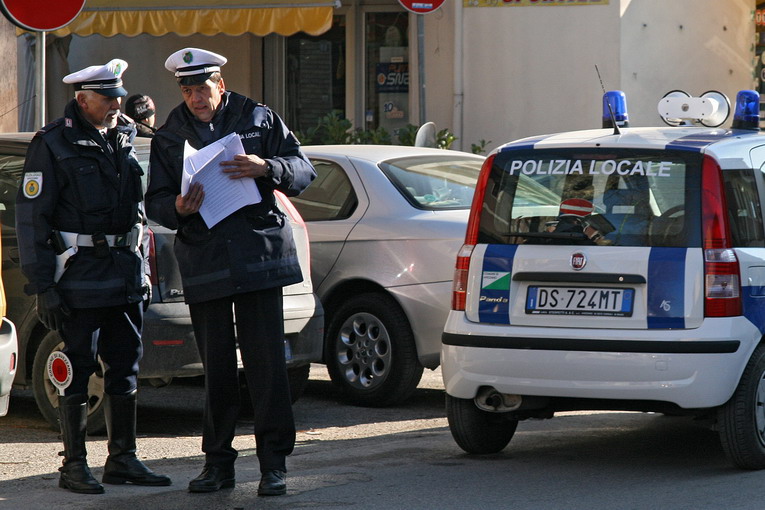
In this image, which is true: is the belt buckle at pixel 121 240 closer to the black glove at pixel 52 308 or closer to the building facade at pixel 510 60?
the black glove at pixel 52 308

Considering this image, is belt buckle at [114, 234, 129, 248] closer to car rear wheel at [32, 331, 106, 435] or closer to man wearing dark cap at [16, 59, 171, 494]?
man wearing dark cap at [16, 59, 171, 494]

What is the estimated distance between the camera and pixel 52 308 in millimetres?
5742

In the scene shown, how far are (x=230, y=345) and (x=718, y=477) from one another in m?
2.33

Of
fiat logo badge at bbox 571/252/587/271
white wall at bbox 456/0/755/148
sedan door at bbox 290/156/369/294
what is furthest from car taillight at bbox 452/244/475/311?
white wall at bbox 456/0/755/148

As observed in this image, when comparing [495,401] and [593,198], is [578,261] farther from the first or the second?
[495,401]

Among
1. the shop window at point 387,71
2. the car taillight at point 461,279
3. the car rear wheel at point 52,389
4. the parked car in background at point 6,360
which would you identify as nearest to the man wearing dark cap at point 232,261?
the parked car in background at point 6,360

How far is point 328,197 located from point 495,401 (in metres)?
2.75

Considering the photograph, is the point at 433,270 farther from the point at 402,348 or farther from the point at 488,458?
the point at 488,458

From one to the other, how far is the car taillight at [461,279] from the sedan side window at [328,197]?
209cm

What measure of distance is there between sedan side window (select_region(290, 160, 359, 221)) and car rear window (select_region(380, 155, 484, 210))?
0.94ft

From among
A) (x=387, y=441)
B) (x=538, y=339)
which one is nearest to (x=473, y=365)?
(x=538, y=339)

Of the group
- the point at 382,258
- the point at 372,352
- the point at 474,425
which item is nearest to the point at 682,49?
the point at 382,258

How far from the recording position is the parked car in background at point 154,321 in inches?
276

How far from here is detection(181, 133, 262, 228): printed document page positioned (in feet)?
18.4
